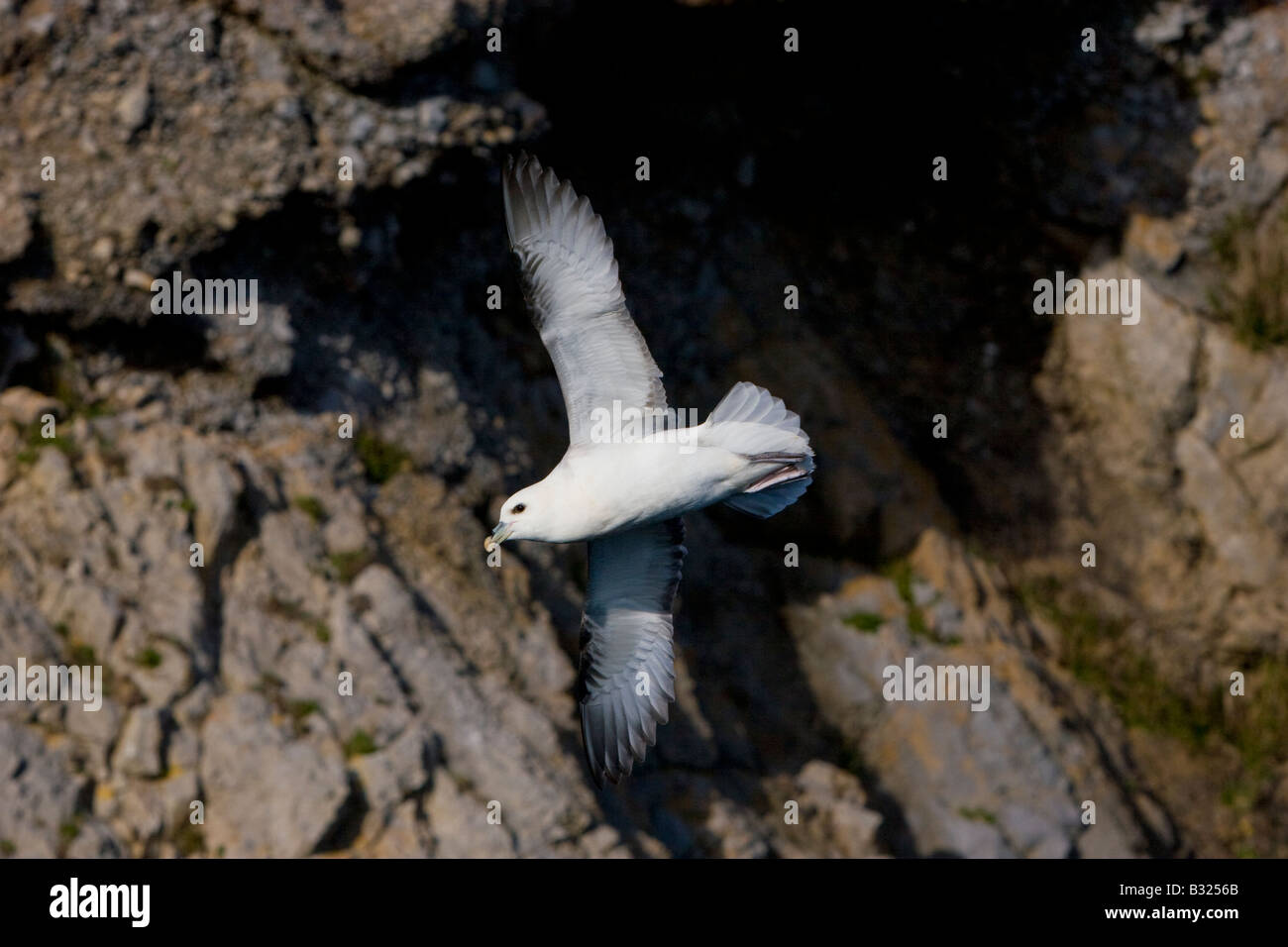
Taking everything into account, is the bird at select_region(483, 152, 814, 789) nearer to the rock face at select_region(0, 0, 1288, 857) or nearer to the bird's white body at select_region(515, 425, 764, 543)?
the bird's white body at select_region(515, 425, 764, 543)

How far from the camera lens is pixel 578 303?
7445mm

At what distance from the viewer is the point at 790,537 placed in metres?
11.9

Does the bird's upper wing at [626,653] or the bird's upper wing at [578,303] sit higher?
the bird's upper wing at [578,303]

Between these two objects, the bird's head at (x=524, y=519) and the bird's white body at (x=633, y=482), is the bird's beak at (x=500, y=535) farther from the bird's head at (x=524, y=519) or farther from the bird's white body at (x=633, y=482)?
the bird's white body at (x=633, y=482)

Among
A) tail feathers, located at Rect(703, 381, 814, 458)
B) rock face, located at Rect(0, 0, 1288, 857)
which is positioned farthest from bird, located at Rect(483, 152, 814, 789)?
rock face, located at Rect(0, 0, 1288, 857)

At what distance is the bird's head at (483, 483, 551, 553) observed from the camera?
708 centimetres

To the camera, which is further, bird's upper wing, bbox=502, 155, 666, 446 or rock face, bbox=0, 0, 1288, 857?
rock face, bbox=0, 0, 1288, 857

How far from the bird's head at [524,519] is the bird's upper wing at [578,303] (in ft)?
1.36

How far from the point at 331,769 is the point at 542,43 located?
4.66 metres

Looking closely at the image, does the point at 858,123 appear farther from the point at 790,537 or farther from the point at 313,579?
the point at 313,579

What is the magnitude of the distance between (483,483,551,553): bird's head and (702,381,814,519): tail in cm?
75

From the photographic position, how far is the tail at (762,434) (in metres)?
7.22

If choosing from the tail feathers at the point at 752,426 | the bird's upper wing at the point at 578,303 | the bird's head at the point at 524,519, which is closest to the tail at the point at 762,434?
the tail feathers at the point at 752,426

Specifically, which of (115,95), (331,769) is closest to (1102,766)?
(331,769)
